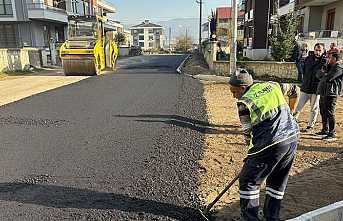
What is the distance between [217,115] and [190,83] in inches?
232

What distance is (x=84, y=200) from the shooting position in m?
3.78

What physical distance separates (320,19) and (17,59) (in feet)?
67.3

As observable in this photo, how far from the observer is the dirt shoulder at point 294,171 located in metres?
3.66

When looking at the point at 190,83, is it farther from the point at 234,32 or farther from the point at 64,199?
the point at 64,199

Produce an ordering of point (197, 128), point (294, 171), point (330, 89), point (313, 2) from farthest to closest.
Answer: point (313, 2) < point (197, 128) < point (330, 89) < point (294, 171)

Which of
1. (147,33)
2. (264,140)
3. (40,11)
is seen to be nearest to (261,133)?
(264,140)

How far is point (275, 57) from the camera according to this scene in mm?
16359

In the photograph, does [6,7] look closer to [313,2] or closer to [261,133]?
[313,2]

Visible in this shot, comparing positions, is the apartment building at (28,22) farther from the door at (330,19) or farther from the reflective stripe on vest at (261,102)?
the reflective stripe on vest at (261,102)

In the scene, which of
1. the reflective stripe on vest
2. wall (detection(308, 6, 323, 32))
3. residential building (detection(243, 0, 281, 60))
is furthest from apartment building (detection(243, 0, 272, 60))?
the reflective stripe on vest

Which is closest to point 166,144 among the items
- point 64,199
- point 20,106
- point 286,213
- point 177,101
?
point 64,199

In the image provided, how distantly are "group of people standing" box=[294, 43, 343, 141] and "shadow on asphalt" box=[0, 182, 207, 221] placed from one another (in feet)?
10.2

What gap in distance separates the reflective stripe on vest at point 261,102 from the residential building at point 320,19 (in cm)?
1747

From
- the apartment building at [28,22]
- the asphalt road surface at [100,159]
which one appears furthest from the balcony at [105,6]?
the asphalt road surface at [100,159]
